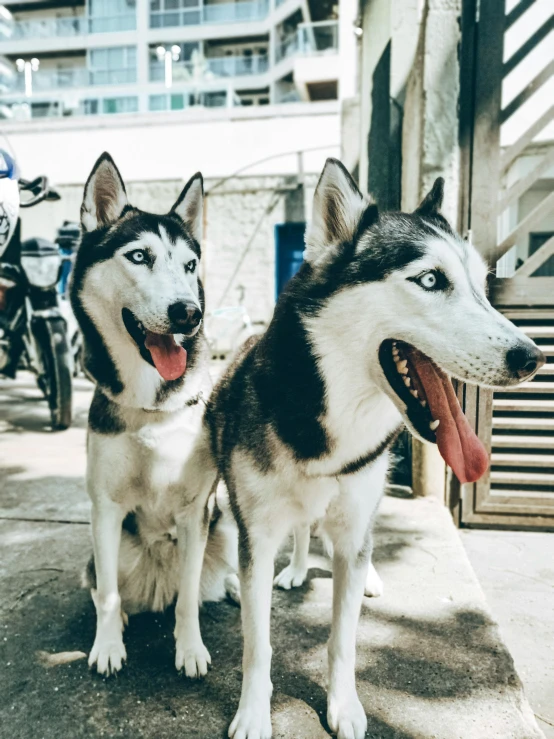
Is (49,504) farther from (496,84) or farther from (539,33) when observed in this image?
(539,33)

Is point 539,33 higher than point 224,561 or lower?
higher

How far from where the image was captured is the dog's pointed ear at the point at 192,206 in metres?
2.33

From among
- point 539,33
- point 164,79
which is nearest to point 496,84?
point 539,33

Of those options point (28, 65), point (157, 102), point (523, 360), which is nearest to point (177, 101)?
point (157, 102)

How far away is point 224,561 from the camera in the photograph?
92.4 inches

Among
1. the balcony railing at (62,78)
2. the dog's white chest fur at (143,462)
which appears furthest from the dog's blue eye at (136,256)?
the balcony railing at (62,78)

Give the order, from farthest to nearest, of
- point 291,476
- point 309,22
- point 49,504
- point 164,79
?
point 164,79 < point 309,22 < point 49,504 < point 291,476

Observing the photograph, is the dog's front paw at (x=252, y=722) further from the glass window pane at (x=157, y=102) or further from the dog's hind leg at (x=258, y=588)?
the glass window pane at (x=157, y=102)

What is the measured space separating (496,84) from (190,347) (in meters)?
2.33

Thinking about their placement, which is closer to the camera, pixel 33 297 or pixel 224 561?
pixel 224 561

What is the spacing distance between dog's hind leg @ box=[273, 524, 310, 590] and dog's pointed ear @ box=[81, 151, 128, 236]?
1479 mm

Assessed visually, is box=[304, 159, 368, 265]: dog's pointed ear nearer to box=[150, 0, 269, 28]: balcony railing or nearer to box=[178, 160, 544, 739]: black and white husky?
box=[178, 160, 544, 739]: black and white husky

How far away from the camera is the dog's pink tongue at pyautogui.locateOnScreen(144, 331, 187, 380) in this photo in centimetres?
196

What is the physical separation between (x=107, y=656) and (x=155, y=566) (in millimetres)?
353
